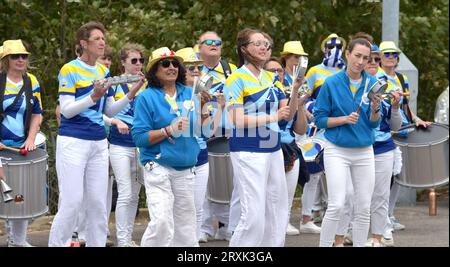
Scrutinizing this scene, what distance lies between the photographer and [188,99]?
30.1ft

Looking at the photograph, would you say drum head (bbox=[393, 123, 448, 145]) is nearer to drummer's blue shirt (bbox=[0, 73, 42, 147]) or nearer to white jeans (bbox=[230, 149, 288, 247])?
white jeans (bbox=[230, 149, 288, 247])

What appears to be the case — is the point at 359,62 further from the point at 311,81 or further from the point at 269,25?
the point at 269,25

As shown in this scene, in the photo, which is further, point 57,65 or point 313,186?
point 57,65

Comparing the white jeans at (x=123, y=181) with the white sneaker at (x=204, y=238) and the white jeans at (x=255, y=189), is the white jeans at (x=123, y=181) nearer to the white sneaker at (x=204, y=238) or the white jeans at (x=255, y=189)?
the white sneaker at (x=204, y=238)

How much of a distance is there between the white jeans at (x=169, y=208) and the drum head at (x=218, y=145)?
2544 millimetres

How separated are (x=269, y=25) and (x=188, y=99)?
6.89 m

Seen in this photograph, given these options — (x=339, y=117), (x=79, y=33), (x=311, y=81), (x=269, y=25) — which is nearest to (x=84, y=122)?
(x=79, y=33)

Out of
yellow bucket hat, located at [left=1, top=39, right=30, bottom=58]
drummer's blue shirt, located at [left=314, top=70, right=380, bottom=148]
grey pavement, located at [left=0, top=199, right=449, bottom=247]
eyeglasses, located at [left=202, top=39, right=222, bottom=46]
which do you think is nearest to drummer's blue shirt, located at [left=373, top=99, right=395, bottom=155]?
drummer's blue shirt, located at [left=314, top=70, right=380, bottom=148]

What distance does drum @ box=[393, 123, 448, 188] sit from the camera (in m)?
12.7

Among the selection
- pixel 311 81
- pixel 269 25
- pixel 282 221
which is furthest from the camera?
pixel 269 25

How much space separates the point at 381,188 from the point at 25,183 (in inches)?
126

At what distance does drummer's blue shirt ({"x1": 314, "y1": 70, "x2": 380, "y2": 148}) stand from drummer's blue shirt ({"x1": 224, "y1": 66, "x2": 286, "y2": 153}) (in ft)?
2.84

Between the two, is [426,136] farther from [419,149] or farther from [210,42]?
[210,42]

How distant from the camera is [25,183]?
419 inches
